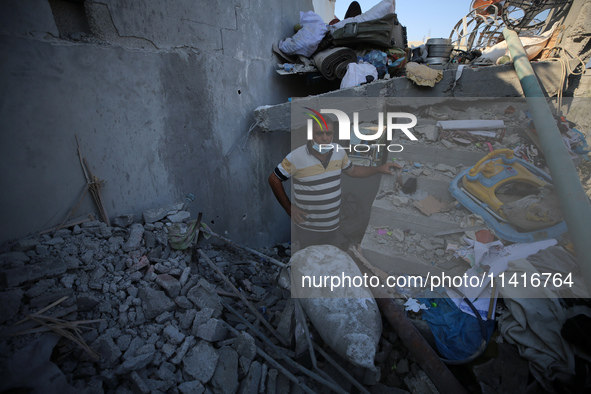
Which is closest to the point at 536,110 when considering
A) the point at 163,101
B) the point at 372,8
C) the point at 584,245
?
the point at 584,245

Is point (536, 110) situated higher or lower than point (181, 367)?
higher

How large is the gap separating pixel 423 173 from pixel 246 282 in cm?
264

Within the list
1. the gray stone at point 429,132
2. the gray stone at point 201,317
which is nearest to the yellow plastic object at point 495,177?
the gray stone at point 429,132

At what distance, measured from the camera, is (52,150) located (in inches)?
90.7

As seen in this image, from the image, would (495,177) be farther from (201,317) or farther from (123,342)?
(123,342)

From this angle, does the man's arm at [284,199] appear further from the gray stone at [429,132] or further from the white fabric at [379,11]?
the white fabric at [379,11]

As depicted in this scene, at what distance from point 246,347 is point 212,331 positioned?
0.31 m

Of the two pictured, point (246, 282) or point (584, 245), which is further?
point (246, 282)

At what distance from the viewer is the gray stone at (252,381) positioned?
190cm

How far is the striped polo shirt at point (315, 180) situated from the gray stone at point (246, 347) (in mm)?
1725

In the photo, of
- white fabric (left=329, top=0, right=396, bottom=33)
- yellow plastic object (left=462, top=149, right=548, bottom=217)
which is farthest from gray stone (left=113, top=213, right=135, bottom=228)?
white fabric (left=329, top=0, right=396, bottom=33)

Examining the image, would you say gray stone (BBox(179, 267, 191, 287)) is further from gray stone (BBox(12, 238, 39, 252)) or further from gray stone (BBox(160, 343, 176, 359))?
gray stone (BBox(12, 238, 39, 252))

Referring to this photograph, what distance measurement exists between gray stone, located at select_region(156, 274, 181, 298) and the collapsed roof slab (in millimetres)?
2858

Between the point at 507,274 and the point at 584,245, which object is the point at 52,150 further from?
the point at 584,245
